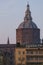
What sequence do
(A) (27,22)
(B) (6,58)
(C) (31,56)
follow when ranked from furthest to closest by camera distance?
(A) (27,22), (B) (6,58), (C) (31,56)

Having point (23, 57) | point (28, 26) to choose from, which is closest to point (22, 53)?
point (23, 57)

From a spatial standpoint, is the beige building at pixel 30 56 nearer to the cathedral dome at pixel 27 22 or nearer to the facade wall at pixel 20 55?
the facade wall at pixel 20 55

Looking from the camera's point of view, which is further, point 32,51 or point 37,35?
point 37,35

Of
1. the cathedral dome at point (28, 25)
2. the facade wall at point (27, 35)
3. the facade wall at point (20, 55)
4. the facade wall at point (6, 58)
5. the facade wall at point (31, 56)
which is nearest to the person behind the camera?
the facade wall at point (31, 56)

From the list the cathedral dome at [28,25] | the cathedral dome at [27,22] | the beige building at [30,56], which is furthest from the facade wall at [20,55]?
the cathedral dome at [27,22]

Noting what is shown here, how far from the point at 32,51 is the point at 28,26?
5163 centimetres

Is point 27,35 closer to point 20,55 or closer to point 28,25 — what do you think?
point 28,25

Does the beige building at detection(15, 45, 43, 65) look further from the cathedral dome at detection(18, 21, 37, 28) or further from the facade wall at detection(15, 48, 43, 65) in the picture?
the cathedral dome at detection(18, 21, 37, 28)

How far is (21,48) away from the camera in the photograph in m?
46.4

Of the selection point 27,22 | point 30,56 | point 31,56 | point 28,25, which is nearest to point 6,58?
point 30,56

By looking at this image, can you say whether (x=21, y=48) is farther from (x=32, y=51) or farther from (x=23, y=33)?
(x=23, y=33)

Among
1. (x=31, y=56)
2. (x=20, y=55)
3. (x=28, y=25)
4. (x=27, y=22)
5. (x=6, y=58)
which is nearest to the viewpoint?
(x=31, y=56)

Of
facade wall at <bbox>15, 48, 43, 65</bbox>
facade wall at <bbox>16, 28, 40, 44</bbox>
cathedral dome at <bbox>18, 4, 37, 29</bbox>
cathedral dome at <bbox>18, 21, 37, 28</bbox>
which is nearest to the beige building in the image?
facade wall at <bbox>15, 48, 43, 65</bbox>

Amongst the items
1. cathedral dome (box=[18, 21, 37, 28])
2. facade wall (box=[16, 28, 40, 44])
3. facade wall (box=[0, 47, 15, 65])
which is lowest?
facade wall (box=[0, 47, 15, 65])
